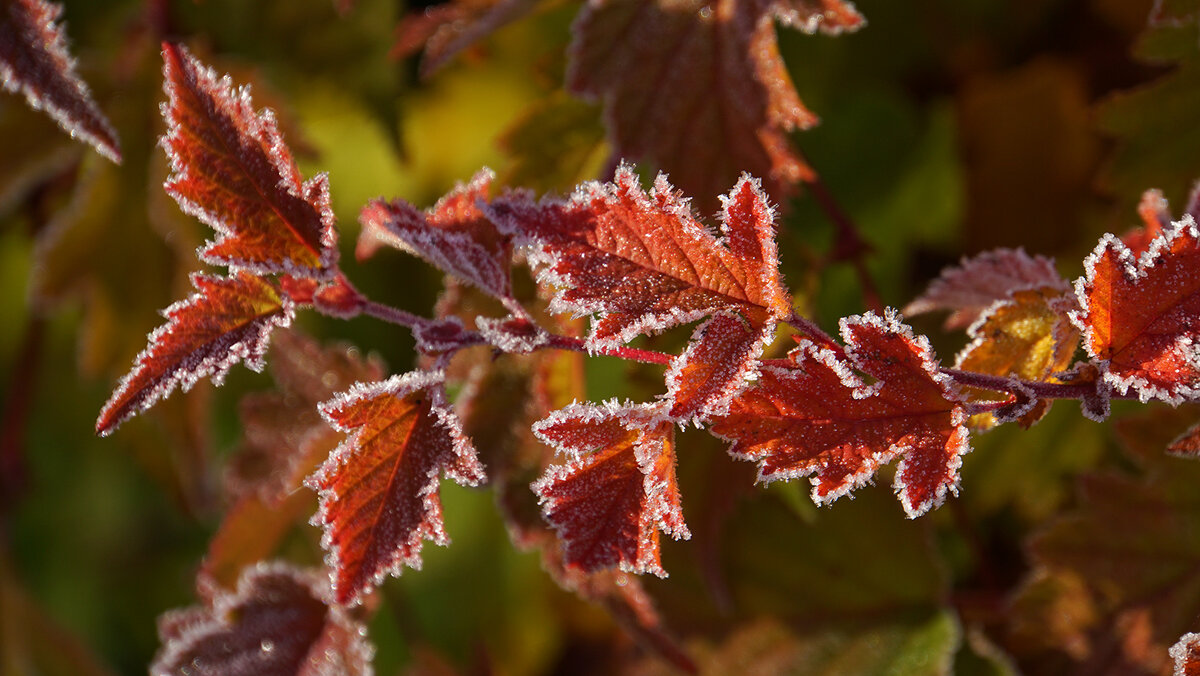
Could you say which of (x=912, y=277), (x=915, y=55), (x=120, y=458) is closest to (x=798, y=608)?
(x=912, y=277)

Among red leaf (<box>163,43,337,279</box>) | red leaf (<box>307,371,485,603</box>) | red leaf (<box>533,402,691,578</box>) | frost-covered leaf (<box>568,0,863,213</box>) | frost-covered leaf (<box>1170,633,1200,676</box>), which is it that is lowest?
frost-covered leaf (<box>1170,633,1200,676</box>)

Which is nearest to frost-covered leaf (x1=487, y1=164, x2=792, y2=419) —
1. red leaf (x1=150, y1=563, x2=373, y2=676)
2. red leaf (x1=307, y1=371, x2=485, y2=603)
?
red leaf (x1=307, y1=371, x2=485, y2=603)

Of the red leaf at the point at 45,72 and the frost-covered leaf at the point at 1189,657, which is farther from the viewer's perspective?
the red leaf at the point at 45,72

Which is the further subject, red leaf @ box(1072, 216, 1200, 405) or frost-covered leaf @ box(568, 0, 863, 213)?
frost-covered leaf @ box(568, 0, 863, 213)

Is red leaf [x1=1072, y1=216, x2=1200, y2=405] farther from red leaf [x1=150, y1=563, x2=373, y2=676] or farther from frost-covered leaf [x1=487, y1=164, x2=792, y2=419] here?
red leaf [x1=150, y1=563, x2=373, y2=676]

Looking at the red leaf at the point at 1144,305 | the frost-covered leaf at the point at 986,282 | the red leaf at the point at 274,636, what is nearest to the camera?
the red leaf at the point at 1144,305

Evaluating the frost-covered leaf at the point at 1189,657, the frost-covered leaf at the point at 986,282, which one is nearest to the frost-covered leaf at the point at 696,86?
the frost-covered leaf at the point at 986,282

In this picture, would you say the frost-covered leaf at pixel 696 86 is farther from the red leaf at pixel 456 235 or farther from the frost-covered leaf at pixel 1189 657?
the frost-covered leaf at pixel 1189 657
